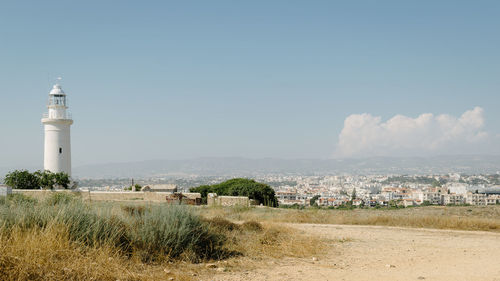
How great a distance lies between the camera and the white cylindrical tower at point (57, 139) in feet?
133

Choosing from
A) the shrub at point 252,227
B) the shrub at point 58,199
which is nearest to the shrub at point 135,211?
the shrub at point 58,199

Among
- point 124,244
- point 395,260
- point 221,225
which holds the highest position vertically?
point 124,244

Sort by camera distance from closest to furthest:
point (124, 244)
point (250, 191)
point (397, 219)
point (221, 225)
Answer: point (124, 244) < point (221, 225) < point (397, 219) < point (250, 191)

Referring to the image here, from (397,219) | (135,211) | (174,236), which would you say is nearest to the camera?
(174,236)

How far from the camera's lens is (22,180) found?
3597 centimetres

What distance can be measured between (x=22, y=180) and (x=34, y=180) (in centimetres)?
88

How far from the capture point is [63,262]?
22.3 ft

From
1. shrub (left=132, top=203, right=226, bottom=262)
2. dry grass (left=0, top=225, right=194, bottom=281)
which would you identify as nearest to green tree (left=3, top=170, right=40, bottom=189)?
shrub (left=132, top=203, right=226, bottom=262)

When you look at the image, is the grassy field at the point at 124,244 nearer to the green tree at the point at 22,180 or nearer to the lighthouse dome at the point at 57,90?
the green tree at the point at 22,180

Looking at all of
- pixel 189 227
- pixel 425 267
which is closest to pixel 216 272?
pixel 189 227

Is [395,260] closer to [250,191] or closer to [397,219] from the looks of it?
[397,219]

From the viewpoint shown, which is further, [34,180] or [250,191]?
[34,180]

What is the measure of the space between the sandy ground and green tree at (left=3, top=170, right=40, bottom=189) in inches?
1130

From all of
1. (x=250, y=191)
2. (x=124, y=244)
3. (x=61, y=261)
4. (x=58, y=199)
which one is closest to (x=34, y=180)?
(x=250, y=191)
